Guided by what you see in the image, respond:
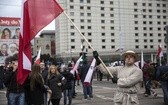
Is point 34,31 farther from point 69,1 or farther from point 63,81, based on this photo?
point 69,1

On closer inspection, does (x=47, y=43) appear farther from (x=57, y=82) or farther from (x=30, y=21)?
(x=30, y=21)

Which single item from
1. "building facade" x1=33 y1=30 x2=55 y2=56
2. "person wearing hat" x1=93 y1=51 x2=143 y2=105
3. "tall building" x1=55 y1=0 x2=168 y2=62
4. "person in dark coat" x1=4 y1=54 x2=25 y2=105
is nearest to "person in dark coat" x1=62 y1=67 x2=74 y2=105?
"person in dark coat" x1=4 y1=54 x2=25 y2=105

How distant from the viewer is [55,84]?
11656mm

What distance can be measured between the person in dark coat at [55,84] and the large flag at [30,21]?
11.8ft

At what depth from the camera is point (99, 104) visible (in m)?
16.5

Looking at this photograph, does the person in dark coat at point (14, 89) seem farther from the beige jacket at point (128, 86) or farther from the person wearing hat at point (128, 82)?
the beige jacket at point (128, 86)

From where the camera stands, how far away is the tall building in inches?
4245

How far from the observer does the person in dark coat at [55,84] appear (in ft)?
37.9

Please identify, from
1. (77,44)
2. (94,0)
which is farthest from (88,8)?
(77,44)

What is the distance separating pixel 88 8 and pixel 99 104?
3793 inches

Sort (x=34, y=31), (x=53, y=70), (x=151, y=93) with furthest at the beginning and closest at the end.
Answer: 1. (x=151, y=93)
2. (x=53, y=70)
3. (x=34, y=31)

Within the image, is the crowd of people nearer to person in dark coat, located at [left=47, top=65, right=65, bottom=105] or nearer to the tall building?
person in dark coat, located at [left=47, top=65, right=65, bottom=105]

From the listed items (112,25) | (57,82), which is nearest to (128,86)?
(57,82)

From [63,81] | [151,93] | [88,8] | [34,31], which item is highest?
[88,8]
